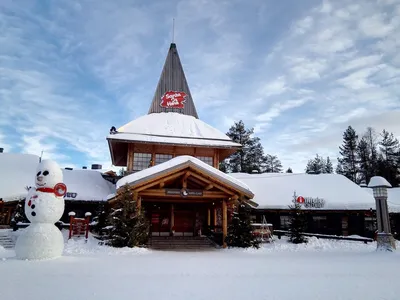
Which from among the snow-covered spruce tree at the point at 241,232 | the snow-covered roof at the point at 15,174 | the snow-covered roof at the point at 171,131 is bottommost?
the snow-covered spruce tree at the point at 241,232

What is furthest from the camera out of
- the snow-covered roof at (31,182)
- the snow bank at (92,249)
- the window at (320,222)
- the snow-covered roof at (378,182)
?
the window at (320,222)

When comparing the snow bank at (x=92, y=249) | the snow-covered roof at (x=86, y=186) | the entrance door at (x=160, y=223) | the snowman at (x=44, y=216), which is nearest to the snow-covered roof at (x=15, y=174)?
the snow-covered roof at (x=86, y=186)

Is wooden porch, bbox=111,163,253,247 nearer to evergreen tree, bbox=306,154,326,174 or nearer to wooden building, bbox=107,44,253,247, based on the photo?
wooden building, bbox=107,44,253,247

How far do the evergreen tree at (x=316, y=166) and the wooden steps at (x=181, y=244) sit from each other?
45.4 metres

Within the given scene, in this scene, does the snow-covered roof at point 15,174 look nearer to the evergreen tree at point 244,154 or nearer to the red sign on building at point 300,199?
the red sign on building at point 300,199

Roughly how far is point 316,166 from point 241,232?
154 feet

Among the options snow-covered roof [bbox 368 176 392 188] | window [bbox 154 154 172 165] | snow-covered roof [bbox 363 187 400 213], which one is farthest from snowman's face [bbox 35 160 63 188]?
snow-covered roof [bbox 363 187 400 213]

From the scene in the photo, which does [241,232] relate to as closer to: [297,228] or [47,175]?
[297,228]

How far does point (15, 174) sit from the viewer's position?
73.4 feet

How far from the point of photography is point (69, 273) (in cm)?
743

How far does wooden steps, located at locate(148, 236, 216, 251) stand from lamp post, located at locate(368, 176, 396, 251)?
26.9ft

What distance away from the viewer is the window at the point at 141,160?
803 inches

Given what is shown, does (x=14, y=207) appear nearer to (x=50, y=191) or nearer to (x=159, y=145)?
(x=159, y=145)

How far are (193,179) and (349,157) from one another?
39.8 meters
